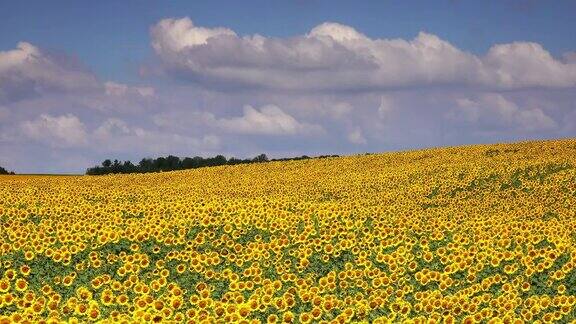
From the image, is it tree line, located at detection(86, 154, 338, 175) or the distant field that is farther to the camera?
tree line, located at detection(86, 154, 338, 175)

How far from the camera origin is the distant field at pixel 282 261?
11828mm

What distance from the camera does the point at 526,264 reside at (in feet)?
50.5

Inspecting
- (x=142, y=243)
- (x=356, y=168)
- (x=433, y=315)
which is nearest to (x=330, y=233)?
(x=142, y=243)

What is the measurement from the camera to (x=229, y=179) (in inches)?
1699

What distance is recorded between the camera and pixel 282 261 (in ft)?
55.1

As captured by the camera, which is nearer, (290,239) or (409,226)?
(290,239)

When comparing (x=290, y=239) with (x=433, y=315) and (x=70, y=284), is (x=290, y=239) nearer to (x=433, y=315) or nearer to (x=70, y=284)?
(x=70, y=284)

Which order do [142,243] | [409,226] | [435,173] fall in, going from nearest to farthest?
1. [142,243]
2. [409,226]
3. [435,173]

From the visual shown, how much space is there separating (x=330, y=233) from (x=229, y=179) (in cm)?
2491

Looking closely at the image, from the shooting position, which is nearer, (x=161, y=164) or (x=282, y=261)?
(x=282, y=261)

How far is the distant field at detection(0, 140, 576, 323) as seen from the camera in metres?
11.8

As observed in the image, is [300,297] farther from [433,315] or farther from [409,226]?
[409,226]

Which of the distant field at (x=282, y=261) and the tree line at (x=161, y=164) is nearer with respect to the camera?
the distant field at (x=282, y=261)

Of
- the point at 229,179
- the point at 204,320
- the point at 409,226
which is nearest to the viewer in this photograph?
the point at 204,320
